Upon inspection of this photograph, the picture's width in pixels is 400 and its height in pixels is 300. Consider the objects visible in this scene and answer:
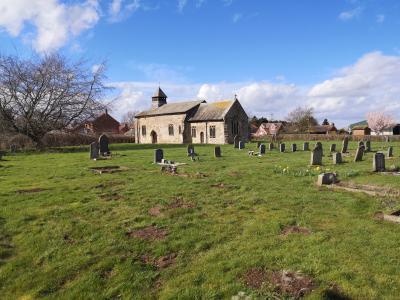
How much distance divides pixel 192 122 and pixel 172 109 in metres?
4.95

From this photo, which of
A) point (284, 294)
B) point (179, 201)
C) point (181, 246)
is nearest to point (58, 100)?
point (179, 201)

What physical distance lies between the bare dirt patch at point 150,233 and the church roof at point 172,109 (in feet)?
141

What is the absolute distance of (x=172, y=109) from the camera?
5303 centimetres

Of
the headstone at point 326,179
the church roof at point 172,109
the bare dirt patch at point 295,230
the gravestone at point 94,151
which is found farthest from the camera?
the church roof at point 172,109

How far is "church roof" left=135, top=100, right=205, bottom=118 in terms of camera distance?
5113 centimetres

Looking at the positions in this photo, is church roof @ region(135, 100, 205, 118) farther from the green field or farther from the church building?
the green field

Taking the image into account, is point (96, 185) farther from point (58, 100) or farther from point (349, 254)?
point (58, 100)

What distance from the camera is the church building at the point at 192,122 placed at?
46250 millimetres

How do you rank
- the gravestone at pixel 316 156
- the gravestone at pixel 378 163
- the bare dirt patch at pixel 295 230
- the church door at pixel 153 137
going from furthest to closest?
the church door at pixel 153 137
the gravestone at pixel 316 156
the gravestone at pixel 378 163
the bare dirt patch at pixel 295 230

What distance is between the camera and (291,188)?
10922 mm

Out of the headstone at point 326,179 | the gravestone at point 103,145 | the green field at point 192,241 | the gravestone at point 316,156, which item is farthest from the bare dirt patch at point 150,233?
the gravestone at point 103,145

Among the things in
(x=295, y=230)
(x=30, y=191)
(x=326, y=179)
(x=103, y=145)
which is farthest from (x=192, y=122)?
(x=295, y=230)

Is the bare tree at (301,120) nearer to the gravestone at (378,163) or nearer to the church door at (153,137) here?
the church door at (153,137)

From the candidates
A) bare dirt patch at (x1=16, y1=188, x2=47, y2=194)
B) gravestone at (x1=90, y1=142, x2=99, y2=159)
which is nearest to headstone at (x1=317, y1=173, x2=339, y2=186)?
bare dirt patch at (x1=16, y1=188, x2=47, y2=194)
